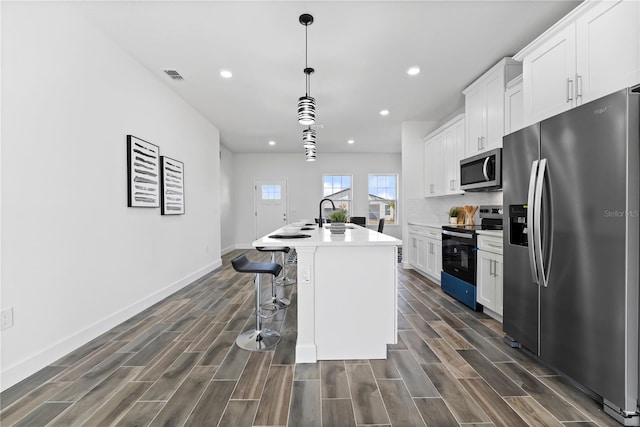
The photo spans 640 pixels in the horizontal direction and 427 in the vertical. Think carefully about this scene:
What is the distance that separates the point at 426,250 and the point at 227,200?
5.26 meters

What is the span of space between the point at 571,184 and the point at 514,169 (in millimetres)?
530

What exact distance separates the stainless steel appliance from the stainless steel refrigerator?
1.04 m

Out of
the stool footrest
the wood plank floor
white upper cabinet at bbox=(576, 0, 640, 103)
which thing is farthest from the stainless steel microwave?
the stool footrest

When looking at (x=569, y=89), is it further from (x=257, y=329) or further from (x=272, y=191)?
(x=272, y=191)

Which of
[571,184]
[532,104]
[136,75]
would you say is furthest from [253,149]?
[571,184]

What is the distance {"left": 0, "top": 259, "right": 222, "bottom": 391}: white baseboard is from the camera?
1856 mm

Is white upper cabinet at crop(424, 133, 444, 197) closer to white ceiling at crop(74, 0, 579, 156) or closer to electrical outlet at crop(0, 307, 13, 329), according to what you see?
white ceiling at crop(74, 0, 579, 156)

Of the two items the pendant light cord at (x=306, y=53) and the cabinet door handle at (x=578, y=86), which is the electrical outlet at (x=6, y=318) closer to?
the pendant light cord at (x=306, y=53)

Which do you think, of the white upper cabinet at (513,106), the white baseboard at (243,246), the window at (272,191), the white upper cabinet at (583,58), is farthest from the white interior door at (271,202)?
the white upper cabinet at (583,58)

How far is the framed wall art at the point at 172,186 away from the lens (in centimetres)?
373

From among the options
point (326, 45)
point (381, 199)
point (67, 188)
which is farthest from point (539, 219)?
point (381, 199)

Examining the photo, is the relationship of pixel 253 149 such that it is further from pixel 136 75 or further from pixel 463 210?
pixel 463 210

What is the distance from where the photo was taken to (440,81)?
3768 millimetres

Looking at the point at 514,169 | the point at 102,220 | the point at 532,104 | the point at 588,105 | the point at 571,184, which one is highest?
the point at 532,104
